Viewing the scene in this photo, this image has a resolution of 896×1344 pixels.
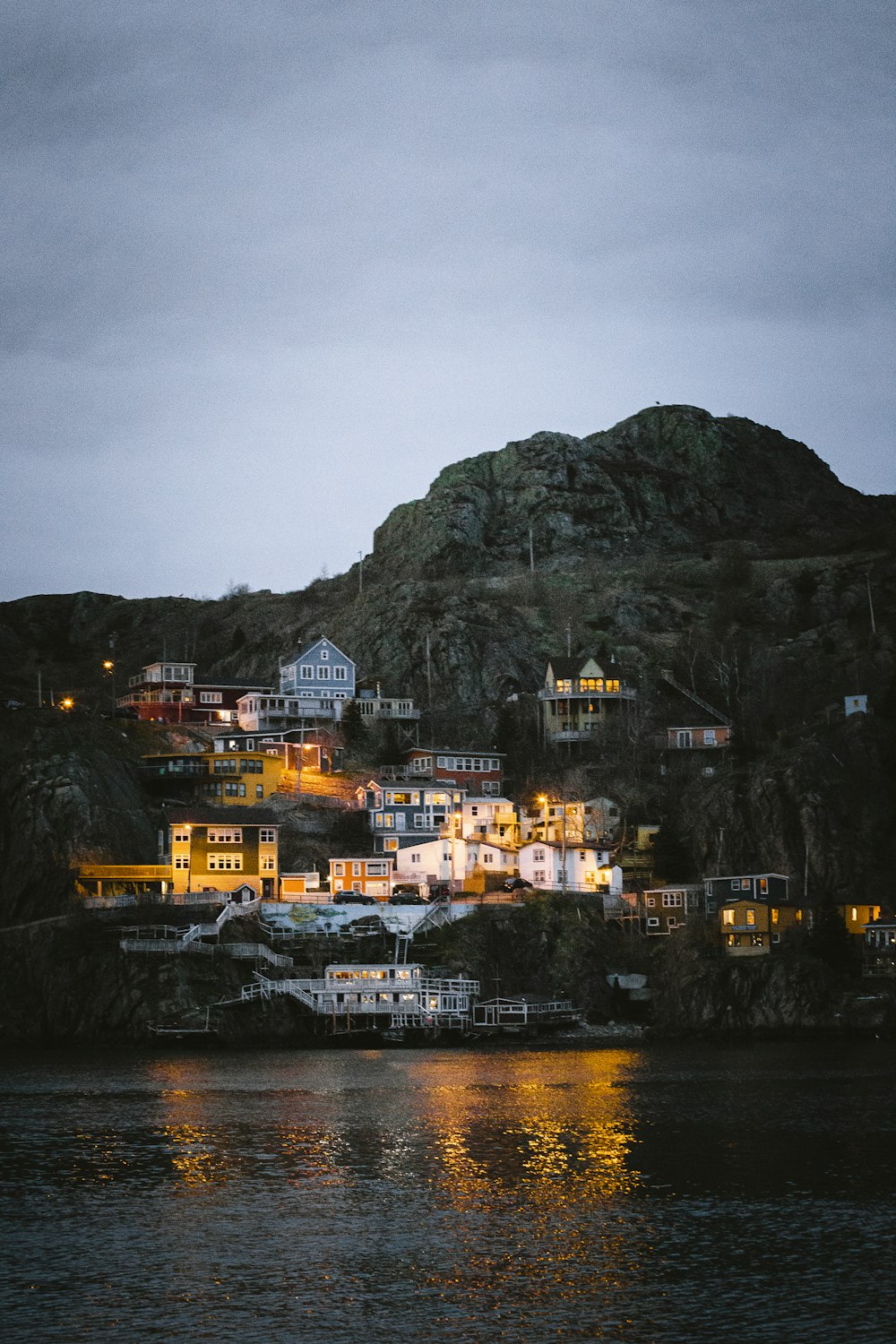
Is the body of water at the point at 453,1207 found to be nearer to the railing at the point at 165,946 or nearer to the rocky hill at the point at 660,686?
the railing at the point at 165,946

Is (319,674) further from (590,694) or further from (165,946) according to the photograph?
(165,946)

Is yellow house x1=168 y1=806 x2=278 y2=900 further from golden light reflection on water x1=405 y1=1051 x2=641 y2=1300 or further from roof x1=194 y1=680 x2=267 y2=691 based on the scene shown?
roof x1=194 y1=680 x2=267 y2=691

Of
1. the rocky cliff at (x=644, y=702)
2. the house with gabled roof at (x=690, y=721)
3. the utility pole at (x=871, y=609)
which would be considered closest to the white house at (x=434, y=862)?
the rocky cliff at (x=644, y=702)

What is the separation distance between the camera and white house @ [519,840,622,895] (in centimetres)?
12756

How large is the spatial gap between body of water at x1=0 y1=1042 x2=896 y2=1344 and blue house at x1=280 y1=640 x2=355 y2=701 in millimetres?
70488

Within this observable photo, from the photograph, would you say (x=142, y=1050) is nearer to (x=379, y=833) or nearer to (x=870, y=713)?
(x=379, y=833)

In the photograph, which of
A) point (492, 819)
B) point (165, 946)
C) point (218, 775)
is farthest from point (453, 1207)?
point (492, 819)

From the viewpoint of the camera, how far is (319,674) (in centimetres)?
15650

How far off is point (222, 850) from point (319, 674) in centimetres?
3822

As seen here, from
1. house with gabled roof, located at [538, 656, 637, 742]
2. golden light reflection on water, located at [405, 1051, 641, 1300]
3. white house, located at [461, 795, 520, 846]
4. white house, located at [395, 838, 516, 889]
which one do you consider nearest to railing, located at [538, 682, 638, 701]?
house with gabled roof, located at [538, 656, 637, 742]

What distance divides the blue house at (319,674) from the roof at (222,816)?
32.2m

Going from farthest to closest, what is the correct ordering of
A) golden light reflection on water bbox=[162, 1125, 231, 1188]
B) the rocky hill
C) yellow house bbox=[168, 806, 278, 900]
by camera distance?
the rocky hill → yellow house bbox=[168, 806, 278, 900] → golden light reflection on water bbox=[162, 1125, 231, 1188]

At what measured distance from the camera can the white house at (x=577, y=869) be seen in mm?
127562

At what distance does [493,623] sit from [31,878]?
70.2m
